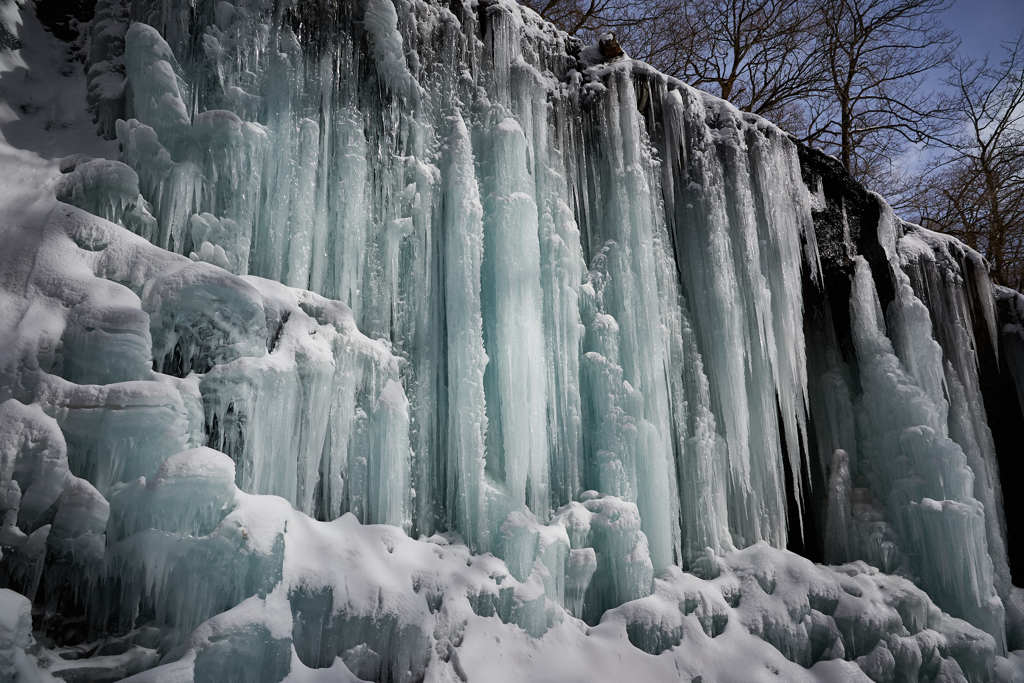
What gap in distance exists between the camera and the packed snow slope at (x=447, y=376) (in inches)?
114

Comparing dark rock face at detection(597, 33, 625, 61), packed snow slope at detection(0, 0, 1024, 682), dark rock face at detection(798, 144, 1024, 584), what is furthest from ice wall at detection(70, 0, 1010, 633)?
→ dark rock face at detection(798, 144, 1024, 584)

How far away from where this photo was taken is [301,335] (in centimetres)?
365

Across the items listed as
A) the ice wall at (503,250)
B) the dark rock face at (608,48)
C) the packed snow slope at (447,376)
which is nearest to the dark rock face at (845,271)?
the packed snow slope at (447,376)

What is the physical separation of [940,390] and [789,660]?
3275 millimetres

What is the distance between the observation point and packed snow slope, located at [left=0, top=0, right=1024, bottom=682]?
290 centimetres

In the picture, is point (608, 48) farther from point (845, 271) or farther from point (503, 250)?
point (845, 271)

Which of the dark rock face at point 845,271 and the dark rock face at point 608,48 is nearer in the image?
the dark rock face at point 608,48

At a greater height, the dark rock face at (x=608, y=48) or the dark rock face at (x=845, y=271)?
the dark rock face at (x=608, y=48)

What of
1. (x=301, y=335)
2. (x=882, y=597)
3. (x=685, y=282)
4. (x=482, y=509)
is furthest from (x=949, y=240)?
(x=301, y=335)

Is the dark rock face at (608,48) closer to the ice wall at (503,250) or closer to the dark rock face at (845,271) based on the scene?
the ice wall at (503,250)

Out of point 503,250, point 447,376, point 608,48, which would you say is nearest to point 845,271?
point 608,48

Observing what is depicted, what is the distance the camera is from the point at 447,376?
14.8 ft

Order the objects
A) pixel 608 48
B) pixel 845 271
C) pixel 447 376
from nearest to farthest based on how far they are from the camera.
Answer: pixel 447 376
pixel 608 48
pixel 845 271

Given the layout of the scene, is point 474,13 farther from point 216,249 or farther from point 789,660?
point 789,660
